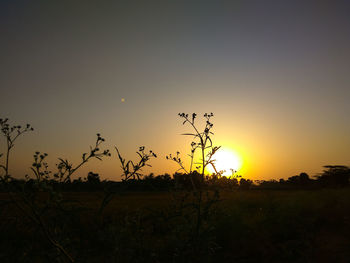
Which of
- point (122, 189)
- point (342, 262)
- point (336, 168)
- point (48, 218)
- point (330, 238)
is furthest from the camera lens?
point (336, 168)

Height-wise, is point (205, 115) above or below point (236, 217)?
above

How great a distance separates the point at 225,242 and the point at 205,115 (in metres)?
6.33

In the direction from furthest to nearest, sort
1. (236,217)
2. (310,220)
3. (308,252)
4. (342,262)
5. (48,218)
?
1. (310,220)
2. (236,217)
3. (308,252)
4. (342,262)
5. (48,218)

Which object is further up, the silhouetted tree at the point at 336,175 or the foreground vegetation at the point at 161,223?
the silhouetted tree at the point at 336,175

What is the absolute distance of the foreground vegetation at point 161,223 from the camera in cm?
174

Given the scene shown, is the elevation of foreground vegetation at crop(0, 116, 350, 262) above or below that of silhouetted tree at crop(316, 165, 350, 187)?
below

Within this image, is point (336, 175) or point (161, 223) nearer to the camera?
point (161, 223)

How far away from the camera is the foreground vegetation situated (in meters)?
1.74

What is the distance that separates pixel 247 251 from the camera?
739 cm

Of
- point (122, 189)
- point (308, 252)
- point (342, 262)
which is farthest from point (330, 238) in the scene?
point (122, 189)

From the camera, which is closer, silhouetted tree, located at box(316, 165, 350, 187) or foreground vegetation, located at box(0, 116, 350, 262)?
foreground vegetation, located at box(0, 116, 350, 262)

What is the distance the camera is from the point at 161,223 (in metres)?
2.69

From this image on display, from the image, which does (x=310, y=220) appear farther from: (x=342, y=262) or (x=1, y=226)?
(x=1, y=226)

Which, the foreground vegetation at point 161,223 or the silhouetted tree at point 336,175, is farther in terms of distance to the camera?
the silhouetted tree at point 336,175
